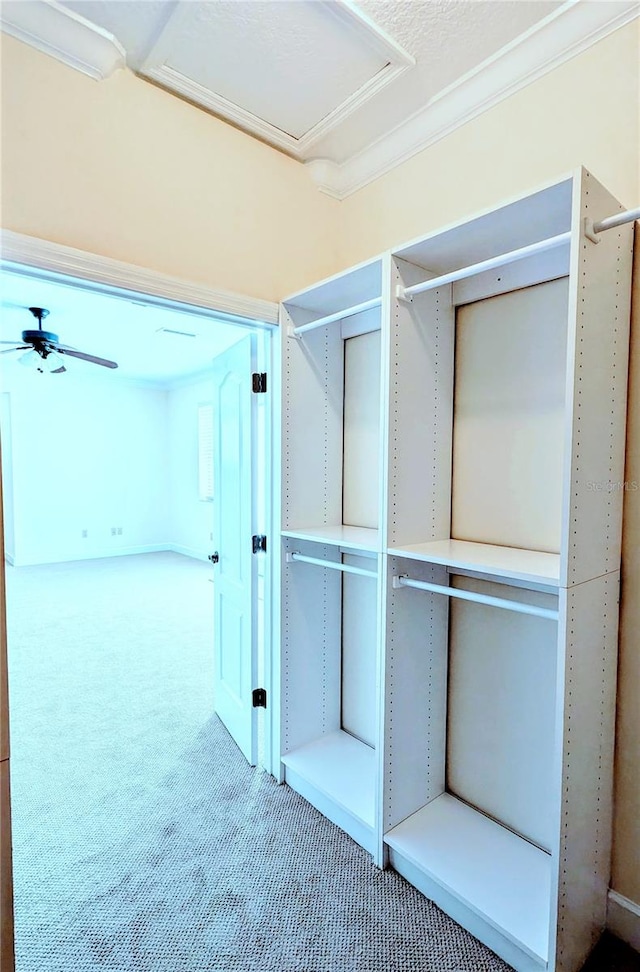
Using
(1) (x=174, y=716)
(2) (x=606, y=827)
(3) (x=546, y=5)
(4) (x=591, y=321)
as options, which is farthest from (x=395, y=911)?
(3) (x=546, y=5)

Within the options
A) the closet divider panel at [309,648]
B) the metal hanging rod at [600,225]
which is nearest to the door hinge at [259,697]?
the closet divider panel at [309,648]

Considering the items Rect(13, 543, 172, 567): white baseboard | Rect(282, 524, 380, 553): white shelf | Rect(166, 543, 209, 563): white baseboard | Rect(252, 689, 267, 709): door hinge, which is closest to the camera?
Rect(282, 524, 380, 553): white shelf

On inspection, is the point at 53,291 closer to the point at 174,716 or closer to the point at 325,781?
the point at 174,716

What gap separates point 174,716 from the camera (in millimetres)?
2881

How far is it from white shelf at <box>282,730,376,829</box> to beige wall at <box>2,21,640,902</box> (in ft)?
2.86

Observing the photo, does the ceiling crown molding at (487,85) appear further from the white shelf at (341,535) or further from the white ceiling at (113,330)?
the white shelf at (341,535)

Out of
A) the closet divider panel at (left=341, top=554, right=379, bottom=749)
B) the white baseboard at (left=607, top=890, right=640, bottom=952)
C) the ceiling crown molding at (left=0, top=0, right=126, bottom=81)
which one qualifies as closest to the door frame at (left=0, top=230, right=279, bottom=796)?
the closet divider panel at (left=341, top=554, right=379, bottom=749)

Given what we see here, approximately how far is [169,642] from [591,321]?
3.85 m

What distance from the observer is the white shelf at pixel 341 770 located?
1.89m

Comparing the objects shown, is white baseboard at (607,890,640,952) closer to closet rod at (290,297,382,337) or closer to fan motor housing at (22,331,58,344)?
closet rod at (290,297,382,337)

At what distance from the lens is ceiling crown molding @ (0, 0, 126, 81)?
1422mm

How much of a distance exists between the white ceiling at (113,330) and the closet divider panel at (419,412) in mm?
1813

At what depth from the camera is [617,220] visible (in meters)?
1.17

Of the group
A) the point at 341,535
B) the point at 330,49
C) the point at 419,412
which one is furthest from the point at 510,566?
the point at 330,49
